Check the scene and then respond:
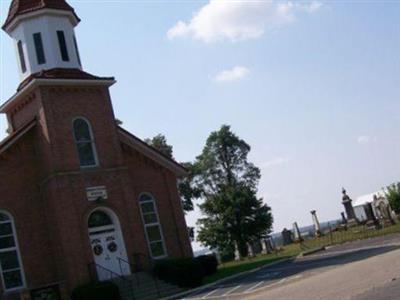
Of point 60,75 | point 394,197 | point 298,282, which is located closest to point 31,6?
point 60,75

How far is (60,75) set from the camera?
2789 centimetres

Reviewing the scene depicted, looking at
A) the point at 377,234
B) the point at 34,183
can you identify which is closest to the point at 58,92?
the point at 34,183

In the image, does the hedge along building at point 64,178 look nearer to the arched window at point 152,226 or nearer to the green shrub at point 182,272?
the arched window at point 152,226

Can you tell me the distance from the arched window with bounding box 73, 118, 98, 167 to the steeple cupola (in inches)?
118

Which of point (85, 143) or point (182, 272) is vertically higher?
point (85, 143)

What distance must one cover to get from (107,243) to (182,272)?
12.3 feet

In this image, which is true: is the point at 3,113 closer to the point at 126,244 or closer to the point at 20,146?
the point at 20,146

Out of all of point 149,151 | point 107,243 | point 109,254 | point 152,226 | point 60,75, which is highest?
point 60,75

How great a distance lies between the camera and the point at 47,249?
27000 mm

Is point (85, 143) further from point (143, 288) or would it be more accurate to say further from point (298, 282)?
point (298, 282)

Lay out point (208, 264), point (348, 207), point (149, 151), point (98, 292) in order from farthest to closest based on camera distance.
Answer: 1. point (348, 207)
2. point (149, 151)
3. point (208, 264)
4. point (98, 292)

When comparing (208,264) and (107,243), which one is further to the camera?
(208,264)

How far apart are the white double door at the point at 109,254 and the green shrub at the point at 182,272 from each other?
5.49ft

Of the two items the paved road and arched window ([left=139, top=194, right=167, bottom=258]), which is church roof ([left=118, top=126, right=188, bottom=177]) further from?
the paved road
